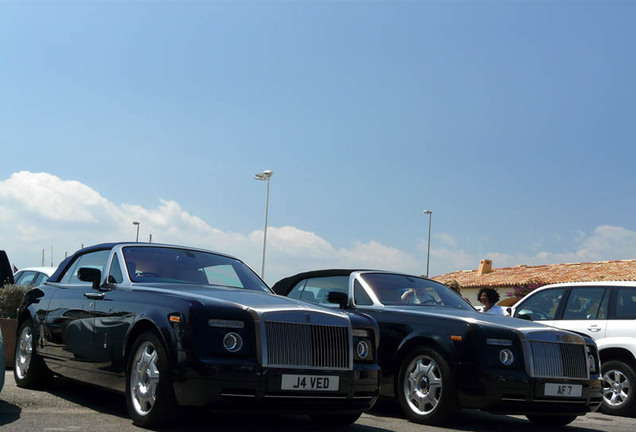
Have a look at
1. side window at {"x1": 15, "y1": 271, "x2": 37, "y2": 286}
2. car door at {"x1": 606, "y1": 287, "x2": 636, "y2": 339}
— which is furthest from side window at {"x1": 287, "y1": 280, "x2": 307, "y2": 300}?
side window at {"x1": 15, "y1": 271, "x2": 37, "y2": 286}

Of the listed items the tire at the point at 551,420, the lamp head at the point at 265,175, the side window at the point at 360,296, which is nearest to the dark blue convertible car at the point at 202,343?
the side window at the point at 360,296

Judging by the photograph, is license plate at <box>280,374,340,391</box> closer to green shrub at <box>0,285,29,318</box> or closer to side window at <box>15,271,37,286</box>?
green shrub at <box>0,285,29,318</box>

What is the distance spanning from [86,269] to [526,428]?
472cm

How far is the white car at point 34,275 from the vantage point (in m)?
13.7

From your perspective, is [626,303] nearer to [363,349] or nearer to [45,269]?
[363,349]

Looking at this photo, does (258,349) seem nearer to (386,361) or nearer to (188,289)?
(188,289)

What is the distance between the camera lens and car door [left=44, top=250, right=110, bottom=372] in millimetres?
7734

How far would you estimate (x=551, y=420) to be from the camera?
29.4 feet

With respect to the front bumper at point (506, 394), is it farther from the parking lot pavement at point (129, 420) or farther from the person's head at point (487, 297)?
the person's head at point (487, 297)

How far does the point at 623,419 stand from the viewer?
1030 centimetres

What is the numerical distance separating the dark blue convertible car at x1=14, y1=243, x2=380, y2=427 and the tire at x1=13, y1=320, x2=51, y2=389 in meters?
0.70

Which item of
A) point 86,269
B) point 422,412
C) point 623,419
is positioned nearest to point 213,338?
point 86,269

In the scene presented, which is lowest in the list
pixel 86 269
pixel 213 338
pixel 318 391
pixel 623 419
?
pixel 623 419

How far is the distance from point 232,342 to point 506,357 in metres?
3.00
